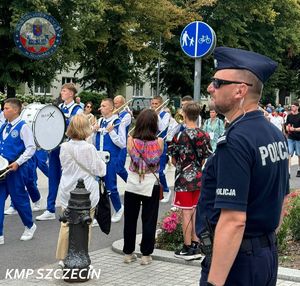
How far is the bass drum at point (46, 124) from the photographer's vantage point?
914 centimetres

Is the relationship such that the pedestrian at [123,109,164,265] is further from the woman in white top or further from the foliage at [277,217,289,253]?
the foliage at [277,217,289,253]

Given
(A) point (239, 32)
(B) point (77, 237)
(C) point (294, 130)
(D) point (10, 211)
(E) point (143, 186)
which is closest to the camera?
(B) point (77, 237)

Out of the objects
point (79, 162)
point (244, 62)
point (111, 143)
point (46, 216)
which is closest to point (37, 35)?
point (111, 143)

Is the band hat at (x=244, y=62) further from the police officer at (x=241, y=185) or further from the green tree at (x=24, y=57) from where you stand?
the green tree at (x=24, y=57)

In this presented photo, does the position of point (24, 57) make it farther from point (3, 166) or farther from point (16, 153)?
point (3, 166)

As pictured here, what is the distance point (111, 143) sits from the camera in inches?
367

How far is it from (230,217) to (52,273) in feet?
12.7

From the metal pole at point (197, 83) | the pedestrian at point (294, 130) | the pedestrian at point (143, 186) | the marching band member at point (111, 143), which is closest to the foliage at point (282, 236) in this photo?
the pedestrian at point (143, 186)

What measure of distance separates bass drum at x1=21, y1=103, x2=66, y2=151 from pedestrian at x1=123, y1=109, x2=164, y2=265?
2.66 meters

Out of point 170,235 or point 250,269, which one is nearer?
point 250,269

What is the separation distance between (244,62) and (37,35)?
12005mm

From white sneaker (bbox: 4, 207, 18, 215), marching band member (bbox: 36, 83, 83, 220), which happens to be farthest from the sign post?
white sneaker (bbox: 4, 207, 18, 215)

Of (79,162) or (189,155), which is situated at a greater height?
A: (189,155)

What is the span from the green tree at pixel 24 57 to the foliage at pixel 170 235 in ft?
57.8
